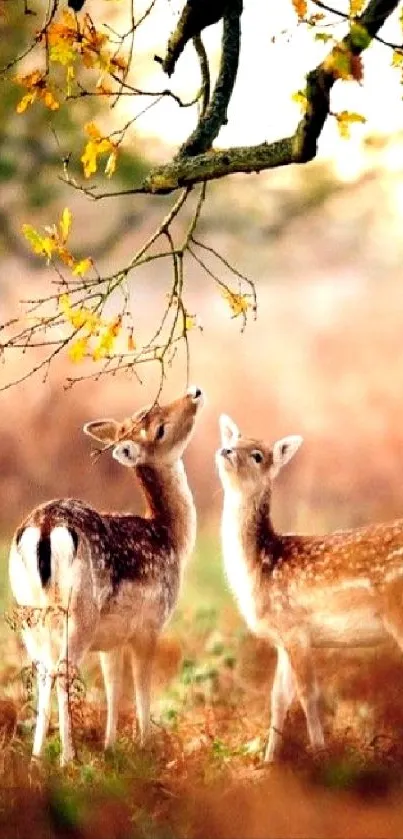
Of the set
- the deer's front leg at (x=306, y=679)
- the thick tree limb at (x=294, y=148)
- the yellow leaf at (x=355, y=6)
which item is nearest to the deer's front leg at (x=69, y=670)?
the deer's front leg at (x=306, y=679)

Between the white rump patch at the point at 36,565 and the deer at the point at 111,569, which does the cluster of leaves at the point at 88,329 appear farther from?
the white rump patch at the point at 36,565

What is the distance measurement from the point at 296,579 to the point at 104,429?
0.62m

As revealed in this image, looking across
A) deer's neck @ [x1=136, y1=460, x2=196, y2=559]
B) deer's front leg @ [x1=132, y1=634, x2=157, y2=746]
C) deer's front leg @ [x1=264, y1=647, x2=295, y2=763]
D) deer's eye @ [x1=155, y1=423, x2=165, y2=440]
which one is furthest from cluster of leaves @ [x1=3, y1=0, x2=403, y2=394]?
deer's front leg @ [x1=264, y1=647, x2=295, y2=763]

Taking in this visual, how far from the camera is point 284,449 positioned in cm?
371

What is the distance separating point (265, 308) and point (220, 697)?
3.36 feet

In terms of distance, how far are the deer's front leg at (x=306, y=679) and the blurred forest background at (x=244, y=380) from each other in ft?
0.35

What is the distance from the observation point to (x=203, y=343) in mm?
4012

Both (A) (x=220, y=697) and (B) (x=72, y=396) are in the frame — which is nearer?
(A) (x=220, y=697)

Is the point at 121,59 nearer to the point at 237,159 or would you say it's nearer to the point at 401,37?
the point at 237,159

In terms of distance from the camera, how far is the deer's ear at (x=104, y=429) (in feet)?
12.5

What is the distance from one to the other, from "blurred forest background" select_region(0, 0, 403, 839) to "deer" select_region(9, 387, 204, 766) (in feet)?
0.28

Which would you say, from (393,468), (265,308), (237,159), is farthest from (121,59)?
(393,468)

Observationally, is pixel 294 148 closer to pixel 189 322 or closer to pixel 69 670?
pixel 189 322

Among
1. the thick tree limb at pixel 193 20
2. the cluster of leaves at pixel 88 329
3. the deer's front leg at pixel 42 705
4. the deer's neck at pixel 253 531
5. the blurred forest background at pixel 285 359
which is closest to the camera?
the cluster of leaves at pixel 88 329
